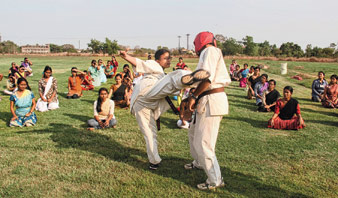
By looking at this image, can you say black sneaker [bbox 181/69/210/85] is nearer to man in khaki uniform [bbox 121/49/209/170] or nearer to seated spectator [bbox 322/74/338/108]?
man in khaki uniform [bbox 121/49/209/170]

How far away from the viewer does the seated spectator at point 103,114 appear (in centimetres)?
678

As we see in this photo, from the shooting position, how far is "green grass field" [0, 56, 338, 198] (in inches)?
154

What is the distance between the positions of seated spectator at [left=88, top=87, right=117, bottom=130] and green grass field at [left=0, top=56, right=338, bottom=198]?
0.85 feet

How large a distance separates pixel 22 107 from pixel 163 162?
4491mm

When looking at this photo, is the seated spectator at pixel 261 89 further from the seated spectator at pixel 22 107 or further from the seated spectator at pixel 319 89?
the seated spectator at pixel 22 107

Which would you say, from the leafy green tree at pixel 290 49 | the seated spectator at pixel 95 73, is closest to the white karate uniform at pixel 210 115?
the seated spectator at pixel 95 73

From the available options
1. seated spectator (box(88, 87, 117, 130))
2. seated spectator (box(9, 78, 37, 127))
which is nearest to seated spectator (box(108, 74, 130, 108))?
seated spectator (box(88, 87, 117, 130))

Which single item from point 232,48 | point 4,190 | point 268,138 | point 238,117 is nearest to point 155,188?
point 4,190

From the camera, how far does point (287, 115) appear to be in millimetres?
7191

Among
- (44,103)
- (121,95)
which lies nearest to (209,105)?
(121,95)

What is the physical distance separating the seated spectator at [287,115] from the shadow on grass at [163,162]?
3.15 m

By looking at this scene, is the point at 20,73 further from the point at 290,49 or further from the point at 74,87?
the point at 290,49

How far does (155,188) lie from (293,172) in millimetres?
2379

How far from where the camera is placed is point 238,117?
27.2ft
